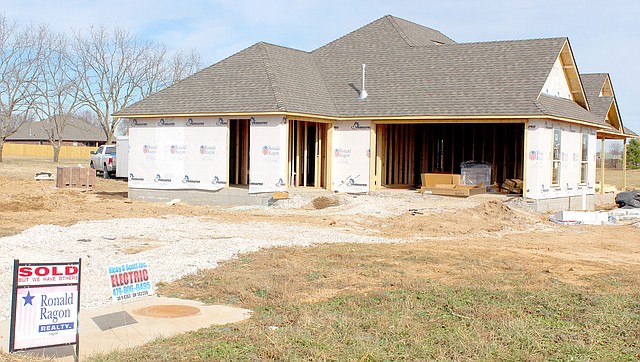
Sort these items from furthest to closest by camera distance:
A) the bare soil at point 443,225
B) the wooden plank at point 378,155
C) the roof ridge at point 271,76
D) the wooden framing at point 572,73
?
the wooden plank at point 378,155, the wooden framing at point 572,73, the roof ridge at point 271,76, the bare soil at point 443,225

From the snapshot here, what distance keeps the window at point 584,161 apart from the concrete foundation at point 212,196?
1235 centimetres

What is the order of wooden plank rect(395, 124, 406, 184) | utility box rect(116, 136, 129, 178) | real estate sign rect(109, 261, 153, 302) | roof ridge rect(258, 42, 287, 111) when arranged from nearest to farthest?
real estate sign rect(109, 261, 153, 302) < roof ridge rect(258, 42, 287, 111) < wooden plank rect(395, 124, 406, 184) < utility box rect(116, 136, 129, 178)

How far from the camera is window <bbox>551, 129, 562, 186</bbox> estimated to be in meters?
24.6

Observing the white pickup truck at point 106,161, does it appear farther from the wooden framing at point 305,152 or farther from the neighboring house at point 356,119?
the wooden framing at point 305,152

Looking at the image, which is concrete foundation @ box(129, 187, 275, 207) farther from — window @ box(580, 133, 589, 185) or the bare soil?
window @ box(580, 133, 589, 185)

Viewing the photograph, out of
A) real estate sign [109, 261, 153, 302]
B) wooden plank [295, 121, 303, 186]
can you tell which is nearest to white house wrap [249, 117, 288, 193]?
wooden plank [295, 121, 303, 186]

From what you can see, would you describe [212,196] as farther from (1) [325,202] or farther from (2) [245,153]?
(1) [325,202]

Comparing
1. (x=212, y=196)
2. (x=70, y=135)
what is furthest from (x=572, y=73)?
(x=70, y=135)

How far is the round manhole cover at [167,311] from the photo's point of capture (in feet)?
28.8

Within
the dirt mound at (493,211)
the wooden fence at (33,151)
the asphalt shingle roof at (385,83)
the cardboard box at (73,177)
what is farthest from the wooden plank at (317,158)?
the wooden fence at (33,151)

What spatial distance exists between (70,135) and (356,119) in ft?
262

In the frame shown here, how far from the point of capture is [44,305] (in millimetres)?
6652

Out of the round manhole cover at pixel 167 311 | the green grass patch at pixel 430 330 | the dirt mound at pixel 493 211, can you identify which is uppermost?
the dirt mound at pixel 493 211

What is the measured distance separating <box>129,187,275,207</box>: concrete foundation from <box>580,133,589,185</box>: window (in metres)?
12.4
